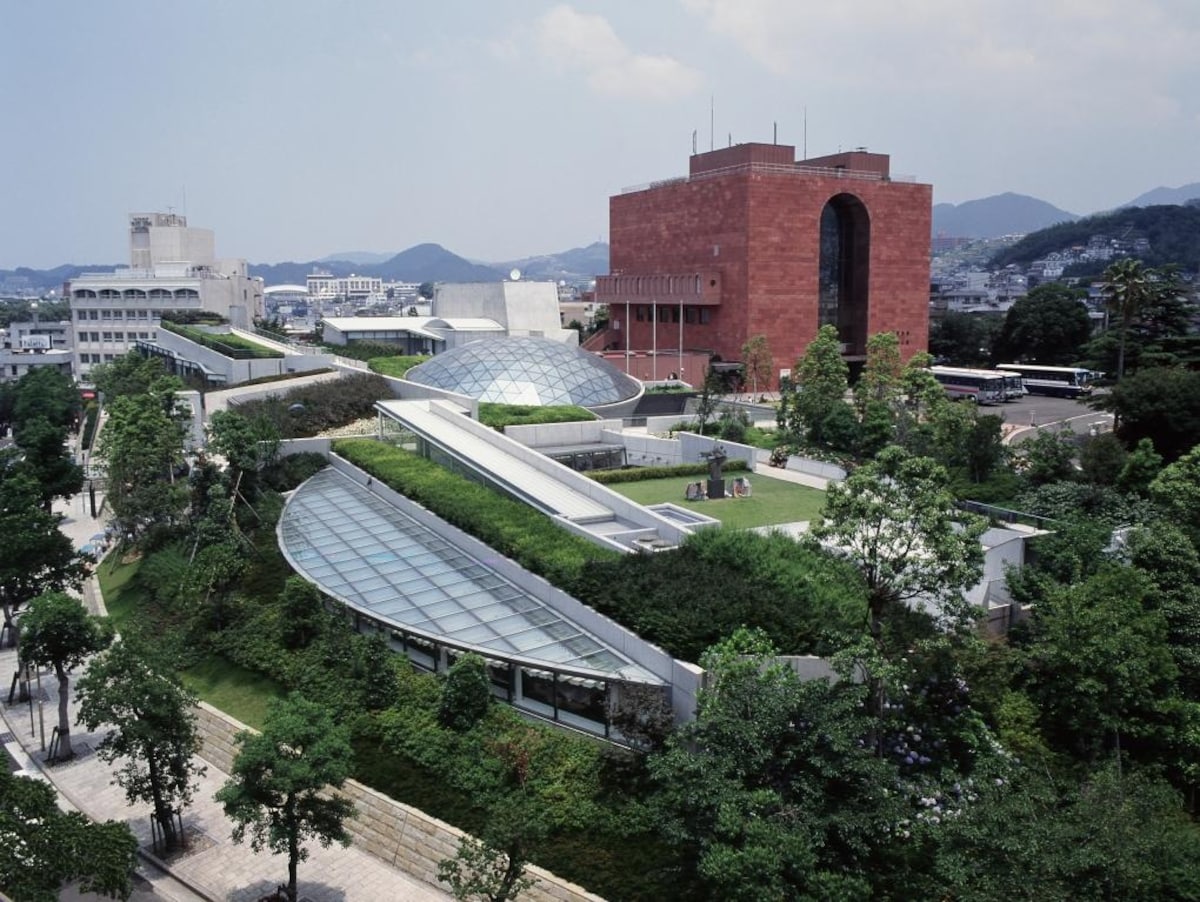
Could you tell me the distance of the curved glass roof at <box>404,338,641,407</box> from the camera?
48031 mm

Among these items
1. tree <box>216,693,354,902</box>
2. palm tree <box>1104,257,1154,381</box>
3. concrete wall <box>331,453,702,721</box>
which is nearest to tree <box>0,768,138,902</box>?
tree <box>216,693,354,902</box>

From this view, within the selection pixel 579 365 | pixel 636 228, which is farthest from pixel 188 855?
pixel 636 228

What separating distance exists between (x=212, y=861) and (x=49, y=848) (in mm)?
5757

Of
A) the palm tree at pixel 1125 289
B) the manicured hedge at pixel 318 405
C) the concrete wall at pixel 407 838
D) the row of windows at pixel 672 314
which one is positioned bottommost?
the concrete wall at pixel 407 838

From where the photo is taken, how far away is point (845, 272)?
7356 cm

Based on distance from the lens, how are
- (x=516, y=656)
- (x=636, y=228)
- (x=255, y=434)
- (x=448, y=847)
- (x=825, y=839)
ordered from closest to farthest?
(x=825, y=839), (x=448, y=847), (x=516, y=656), (x=255, y=434), (x=636, y=228)

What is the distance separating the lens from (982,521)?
18.2 metres

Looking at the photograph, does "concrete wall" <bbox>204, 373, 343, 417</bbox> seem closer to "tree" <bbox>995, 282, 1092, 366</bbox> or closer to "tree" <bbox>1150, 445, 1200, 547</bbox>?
"tree" <bbox>1150, 445, 1200, 547</bbox>

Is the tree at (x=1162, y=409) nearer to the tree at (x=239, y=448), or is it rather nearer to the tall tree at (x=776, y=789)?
the tall tree at (x=776, y=789)

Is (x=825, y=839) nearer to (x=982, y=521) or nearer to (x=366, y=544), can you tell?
(x=982, y=521)

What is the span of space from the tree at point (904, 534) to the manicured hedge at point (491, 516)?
6.89m

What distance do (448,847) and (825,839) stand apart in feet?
22.7

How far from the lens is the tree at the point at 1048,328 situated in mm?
83375

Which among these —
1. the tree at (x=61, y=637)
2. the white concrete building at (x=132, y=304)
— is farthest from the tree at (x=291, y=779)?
the white concrete building at (x=132, y=304)
